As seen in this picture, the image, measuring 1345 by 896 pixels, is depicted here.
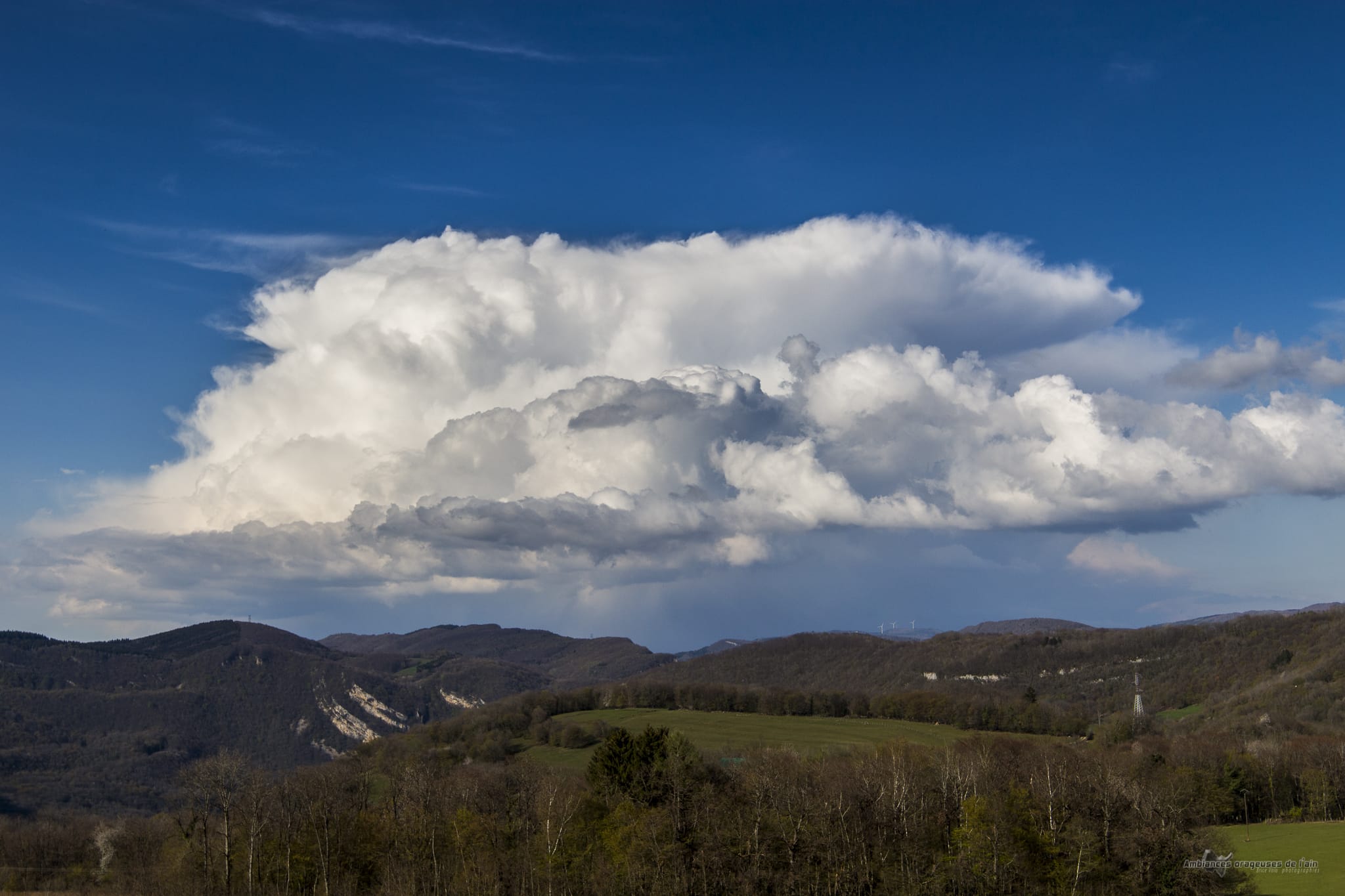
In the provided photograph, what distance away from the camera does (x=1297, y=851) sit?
11300 centimetres

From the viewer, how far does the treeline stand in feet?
286

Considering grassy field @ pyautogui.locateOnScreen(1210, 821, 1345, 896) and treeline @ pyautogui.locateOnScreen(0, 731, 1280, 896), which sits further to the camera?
grassy field @ pyautogui.locateOnScreen(1210, 821, 1345, 896)

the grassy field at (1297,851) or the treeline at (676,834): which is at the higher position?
the treeline at (676,834)

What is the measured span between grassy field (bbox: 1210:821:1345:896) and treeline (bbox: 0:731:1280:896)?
5.80 metres

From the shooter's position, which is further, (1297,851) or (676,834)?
(1297,851)

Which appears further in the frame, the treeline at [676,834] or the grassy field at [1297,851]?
the grassy field at [1297,851]

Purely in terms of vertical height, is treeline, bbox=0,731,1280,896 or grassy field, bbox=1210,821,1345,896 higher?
treeline, bbox=0,731,1280,896

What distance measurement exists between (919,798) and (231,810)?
70329mm

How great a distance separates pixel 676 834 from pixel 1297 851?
71218mm

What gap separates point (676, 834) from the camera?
9281 centimetres

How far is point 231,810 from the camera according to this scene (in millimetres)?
107312

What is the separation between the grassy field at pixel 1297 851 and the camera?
3676 inches

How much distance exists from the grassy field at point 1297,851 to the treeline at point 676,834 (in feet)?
19.0

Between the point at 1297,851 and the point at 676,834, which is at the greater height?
the point at 676,834
